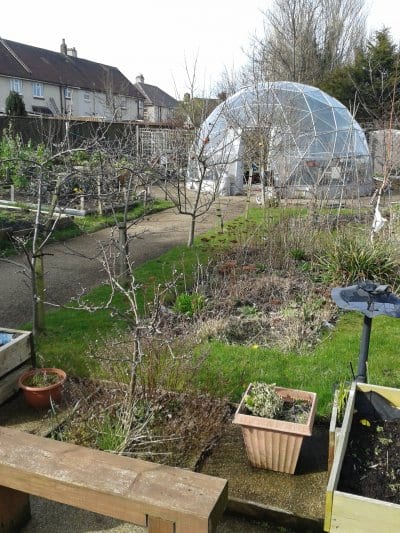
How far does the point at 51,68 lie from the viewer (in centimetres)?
3788

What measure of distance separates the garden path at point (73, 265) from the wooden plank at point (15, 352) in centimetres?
96

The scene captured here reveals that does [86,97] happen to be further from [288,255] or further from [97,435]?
[97,435]

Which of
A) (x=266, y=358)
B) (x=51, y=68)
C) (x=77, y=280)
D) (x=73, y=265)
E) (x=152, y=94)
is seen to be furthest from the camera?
(x=152, y=94)

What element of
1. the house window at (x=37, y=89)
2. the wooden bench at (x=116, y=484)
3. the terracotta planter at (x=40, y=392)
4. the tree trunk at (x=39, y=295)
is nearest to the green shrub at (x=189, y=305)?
the tree trunk at (x=39, y=295)

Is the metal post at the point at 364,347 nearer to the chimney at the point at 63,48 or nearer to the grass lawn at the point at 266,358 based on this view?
the grass lawn at the point at 266,358

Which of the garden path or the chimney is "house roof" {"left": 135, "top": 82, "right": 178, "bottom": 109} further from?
the garden path

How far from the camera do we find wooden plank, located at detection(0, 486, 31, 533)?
2.77 metres

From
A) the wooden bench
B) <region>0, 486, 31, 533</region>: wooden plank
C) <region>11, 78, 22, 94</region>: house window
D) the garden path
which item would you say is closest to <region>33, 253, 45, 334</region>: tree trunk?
the garden path

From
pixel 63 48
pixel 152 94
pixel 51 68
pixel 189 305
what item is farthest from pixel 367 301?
pixel 152 94

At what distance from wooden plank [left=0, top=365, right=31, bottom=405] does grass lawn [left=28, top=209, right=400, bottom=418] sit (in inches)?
20.6

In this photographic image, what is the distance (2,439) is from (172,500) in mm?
1028

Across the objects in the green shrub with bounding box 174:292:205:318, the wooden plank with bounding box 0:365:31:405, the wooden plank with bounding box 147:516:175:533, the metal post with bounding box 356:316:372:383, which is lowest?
the wooden plank with bounding box 0:365:31:405

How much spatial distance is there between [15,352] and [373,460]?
2842 mm

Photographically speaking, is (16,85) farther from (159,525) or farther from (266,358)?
(159,525)
